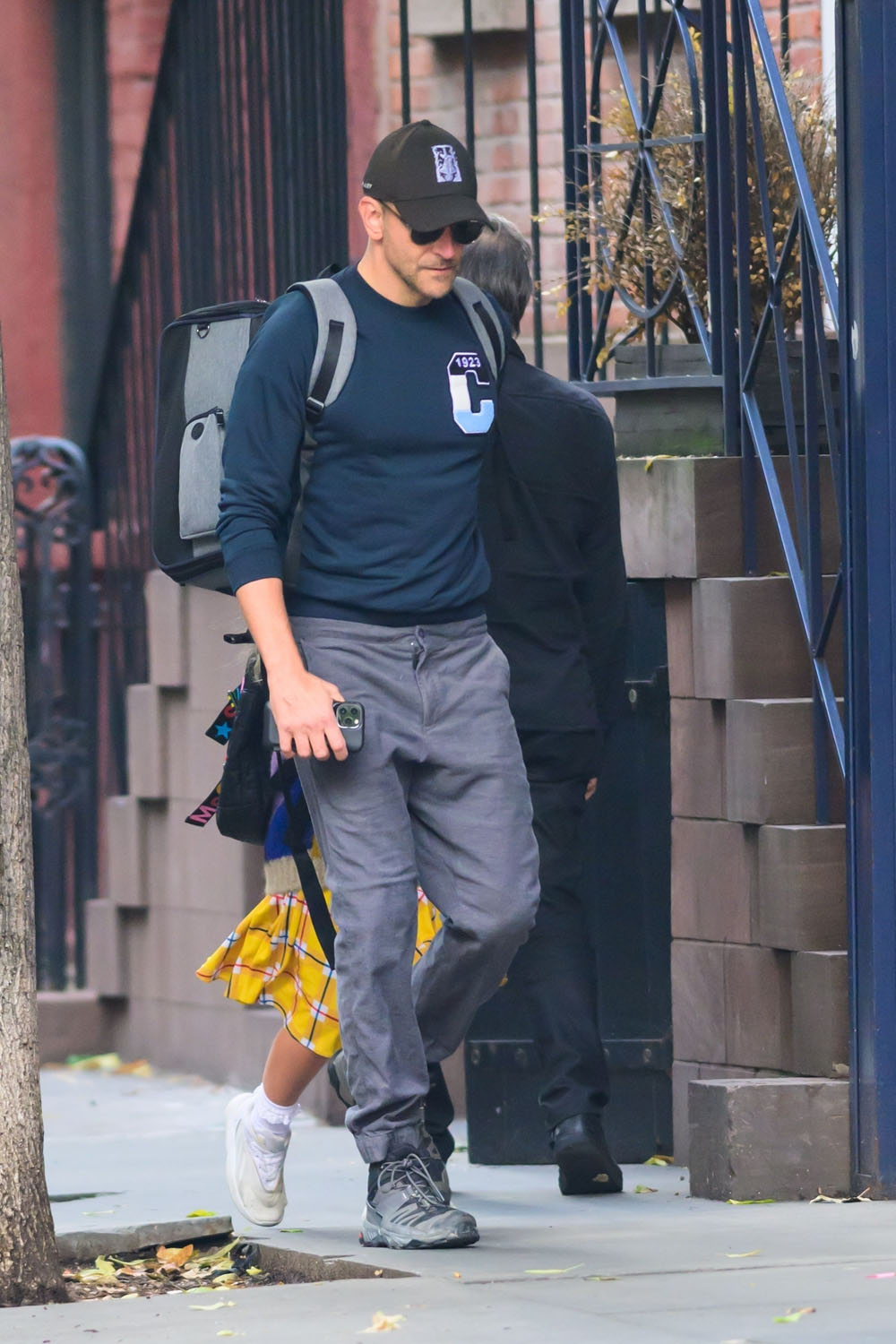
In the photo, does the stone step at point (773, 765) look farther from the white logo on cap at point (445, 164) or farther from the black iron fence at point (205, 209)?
the black iron fence at point (205, 209)

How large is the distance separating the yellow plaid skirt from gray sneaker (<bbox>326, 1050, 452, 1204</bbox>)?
0.45 ft

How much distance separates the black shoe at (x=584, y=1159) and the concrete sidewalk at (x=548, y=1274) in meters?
0.06

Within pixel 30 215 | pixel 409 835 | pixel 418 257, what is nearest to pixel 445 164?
pixel 418 257

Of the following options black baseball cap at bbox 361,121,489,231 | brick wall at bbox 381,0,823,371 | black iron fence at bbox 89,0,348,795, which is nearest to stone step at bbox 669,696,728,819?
black baseball cap at bbox 361,121,489,231

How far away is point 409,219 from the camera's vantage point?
4492 mm

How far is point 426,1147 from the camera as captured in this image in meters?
4.67

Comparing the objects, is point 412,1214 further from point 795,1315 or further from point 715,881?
point 715,881

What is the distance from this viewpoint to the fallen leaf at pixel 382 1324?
150 inches

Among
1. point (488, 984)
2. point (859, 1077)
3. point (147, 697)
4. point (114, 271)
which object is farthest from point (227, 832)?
point (114, 271)

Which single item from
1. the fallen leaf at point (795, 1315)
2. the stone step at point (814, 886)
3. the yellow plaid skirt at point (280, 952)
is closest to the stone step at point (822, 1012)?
the stone step at point (814, 886)

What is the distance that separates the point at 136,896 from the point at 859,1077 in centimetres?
368

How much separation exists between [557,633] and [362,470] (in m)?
1.02

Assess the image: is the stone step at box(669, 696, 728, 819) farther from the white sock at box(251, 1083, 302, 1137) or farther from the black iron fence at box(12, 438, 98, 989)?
the black iron fence at box(12, 438, 98, 989)

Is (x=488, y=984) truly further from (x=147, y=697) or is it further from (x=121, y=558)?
(x=121, y=558)
